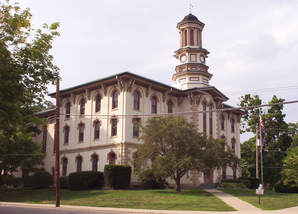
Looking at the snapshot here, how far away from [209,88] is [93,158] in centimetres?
1551

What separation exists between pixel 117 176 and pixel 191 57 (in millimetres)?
20218

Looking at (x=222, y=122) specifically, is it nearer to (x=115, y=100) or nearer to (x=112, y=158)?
(x=115, y=100)

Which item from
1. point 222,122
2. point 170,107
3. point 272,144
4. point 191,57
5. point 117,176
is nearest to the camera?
point 117,176

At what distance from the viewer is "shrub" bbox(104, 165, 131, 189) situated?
31.7m

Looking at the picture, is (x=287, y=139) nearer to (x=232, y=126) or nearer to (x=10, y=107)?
(x=232, y=126)

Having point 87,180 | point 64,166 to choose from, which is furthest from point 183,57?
point 87,180

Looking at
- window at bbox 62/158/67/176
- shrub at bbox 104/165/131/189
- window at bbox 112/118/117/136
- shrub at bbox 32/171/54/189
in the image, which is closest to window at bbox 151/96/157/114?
window at bbox 112/118/117/136

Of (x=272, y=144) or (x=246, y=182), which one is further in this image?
(x=272, y=144)

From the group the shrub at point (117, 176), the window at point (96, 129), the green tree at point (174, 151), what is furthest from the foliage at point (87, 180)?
the green tree at point (174, 151)

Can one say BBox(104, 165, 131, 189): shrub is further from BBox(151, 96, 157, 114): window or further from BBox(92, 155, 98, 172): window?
BBox(151, 96, 157, 114): window

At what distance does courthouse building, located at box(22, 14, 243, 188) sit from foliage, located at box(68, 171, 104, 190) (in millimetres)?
2512

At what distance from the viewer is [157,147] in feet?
96.0

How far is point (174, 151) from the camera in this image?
1115 inches

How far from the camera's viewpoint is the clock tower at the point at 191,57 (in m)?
44.0
